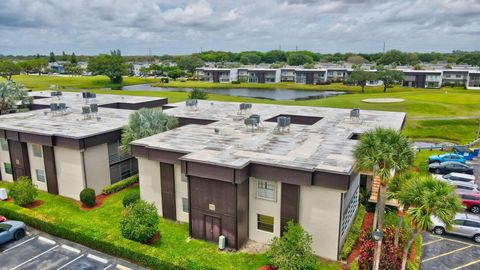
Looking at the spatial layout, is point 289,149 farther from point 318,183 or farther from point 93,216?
point 93,216

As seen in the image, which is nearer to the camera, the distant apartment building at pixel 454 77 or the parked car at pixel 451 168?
the parked car at pixel 451 168

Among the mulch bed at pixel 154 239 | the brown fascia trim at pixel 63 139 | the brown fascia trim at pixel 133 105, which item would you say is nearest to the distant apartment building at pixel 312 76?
the brown fascia trim at pixel 133 105

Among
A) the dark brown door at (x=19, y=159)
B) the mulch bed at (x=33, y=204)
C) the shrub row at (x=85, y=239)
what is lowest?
the mulch bed at (x=33, y=204)

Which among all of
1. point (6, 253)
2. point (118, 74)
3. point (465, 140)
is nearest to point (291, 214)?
point (6, 253)

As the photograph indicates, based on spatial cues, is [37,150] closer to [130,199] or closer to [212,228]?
[130,199]

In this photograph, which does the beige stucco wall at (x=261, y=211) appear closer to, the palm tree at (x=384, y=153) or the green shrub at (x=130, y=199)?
the palm tree at (x=384, y=153)

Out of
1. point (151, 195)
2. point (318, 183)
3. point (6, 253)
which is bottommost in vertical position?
point (6, 253)
